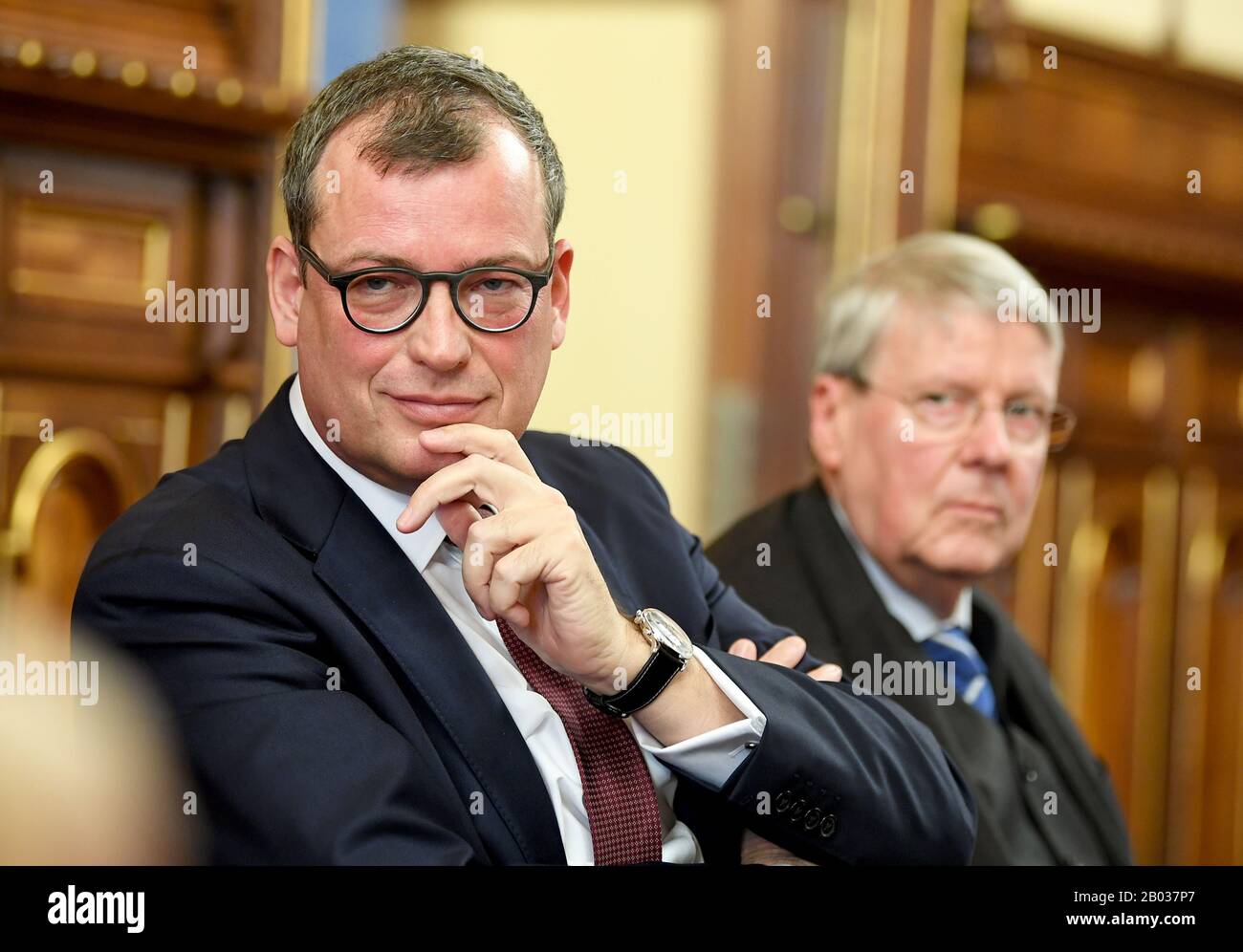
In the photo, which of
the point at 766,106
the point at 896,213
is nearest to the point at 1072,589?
the point at 896,213

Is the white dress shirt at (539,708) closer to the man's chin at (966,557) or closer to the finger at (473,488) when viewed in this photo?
the finger at (473,488)

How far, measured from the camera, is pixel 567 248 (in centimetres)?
151

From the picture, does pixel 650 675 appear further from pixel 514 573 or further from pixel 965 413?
pixel 965 413

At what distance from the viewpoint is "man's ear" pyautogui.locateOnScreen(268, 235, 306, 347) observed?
1.45 metres

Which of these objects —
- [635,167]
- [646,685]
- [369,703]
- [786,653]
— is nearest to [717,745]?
[646,685]

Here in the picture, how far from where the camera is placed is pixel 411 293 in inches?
53.7

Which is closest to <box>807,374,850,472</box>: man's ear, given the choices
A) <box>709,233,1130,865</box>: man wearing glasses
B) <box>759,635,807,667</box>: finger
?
<box>709,233,1130,865</box>: man wearing glasses

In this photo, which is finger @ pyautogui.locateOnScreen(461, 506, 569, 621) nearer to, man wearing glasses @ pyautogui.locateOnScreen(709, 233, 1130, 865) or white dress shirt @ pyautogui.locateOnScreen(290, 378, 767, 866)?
white dress shirt @ pyautogui.locateOnScreen(290, 378, 767, 866)

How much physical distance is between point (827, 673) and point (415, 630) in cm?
50

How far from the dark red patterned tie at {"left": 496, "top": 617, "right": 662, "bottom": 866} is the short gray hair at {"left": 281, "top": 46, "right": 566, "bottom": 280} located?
41cm

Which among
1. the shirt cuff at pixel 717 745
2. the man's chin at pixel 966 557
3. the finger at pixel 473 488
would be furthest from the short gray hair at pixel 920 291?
the finger at pixel 473 488

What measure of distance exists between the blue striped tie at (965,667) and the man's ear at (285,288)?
1.02m
